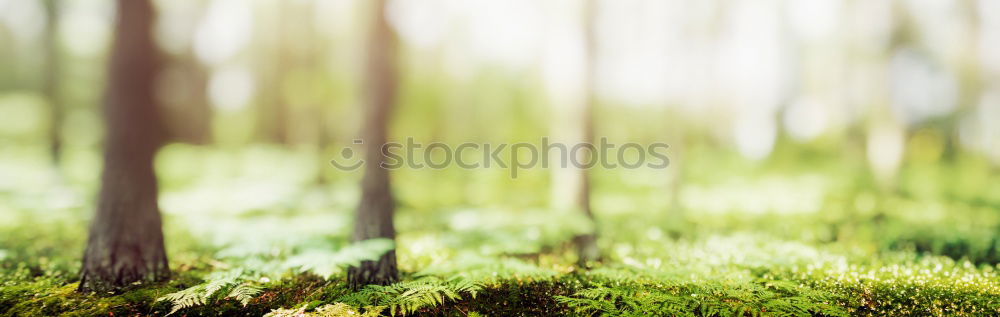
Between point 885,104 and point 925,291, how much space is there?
1069cm

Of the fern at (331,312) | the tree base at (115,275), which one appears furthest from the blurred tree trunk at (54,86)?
the fern at (331,312)

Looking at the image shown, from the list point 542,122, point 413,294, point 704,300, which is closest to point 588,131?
point 704,300

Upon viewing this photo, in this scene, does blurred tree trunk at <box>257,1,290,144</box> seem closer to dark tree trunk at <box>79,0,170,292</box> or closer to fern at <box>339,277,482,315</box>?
dark tree trunk at <box>79,0,170,292</box>

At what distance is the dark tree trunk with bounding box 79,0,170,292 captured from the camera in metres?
5.46

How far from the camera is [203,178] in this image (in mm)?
18500

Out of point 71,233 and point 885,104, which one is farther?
point 885,104

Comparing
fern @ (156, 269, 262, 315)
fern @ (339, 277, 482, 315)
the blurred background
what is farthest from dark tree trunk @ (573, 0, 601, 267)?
fern @ (156, 269, 262, 315)

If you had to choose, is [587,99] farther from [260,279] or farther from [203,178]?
[203,178]

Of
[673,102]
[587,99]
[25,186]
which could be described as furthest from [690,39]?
[25,186]

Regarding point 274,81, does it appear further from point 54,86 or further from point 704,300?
point 704,300

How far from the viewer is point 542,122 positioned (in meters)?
22.6

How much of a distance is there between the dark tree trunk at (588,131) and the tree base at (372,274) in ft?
10.3

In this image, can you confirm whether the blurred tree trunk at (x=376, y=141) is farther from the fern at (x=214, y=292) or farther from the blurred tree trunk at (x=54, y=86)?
the blurred tree trunk at (x=54, y=86)

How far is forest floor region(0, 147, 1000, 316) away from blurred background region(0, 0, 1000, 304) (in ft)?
0.45
